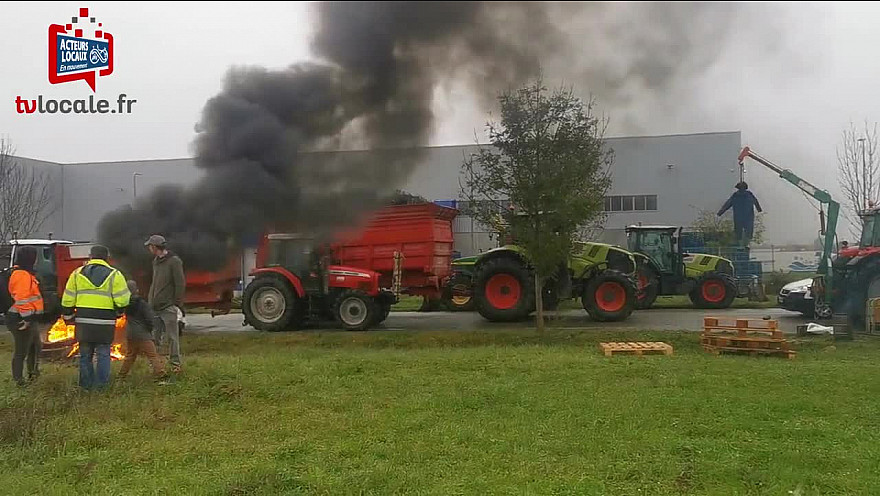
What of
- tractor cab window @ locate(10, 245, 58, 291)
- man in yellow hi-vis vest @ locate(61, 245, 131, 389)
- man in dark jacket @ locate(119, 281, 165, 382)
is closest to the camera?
man in yellow hi-vis vest @ locate(61, 245, 131, 389)

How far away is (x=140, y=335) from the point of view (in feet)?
23.9

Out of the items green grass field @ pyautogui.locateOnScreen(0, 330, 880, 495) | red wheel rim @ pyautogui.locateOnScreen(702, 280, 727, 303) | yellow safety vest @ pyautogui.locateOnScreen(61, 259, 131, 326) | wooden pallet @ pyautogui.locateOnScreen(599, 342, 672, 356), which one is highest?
yellow safety vest @ pyautogui.locateOnScreen(61, 259, 131, 326)

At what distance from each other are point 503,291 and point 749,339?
5801 millimetres

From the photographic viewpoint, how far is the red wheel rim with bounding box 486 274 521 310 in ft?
46.3

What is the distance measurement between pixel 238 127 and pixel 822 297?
1135 cm

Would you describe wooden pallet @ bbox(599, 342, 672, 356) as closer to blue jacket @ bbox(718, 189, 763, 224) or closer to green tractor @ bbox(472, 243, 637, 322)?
green tractor @ bbox(472, 243, 637, 322)

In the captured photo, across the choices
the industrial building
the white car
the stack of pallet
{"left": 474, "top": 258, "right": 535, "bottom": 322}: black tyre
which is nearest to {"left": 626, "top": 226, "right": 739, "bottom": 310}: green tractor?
the white car

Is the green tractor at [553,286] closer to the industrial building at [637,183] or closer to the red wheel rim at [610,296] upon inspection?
the red wheel rim at [610,296]

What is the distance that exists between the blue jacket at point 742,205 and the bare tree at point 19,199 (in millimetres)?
22737

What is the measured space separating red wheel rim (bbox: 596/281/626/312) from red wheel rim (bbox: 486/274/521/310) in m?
1.62

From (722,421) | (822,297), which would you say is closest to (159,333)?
(722,421)

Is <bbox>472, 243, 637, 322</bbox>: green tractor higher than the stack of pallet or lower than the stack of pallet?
higher

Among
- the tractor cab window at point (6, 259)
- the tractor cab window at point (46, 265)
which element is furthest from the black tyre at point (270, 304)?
the tractor cab window at point (6, 259)

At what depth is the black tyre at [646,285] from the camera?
51.6ft
